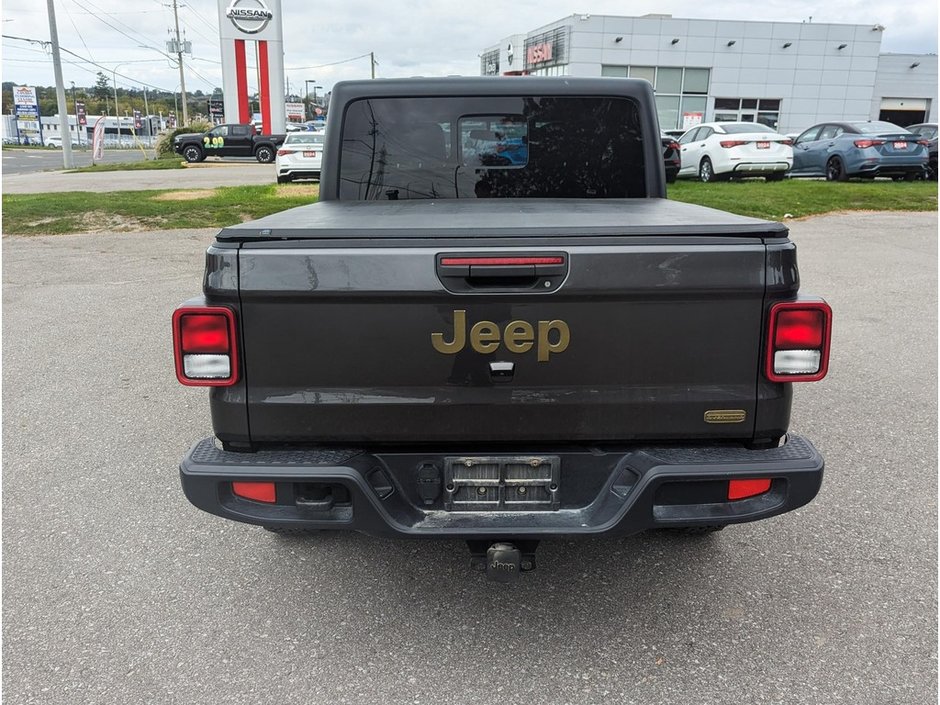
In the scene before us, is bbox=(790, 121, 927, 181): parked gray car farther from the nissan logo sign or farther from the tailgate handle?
the nissan logo sign

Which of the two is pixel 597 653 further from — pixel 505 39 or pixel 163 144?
pixel 505 39

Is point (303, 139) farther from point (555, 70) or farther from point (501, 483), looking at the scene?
point (555, 70)

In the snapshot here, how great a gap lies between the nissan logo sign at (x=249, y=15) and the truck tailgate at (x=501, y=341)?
37.7 metres

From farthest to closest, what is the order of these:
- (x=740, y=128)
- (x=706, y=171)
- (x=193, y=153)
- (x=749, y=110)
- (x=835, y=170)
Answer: (x=749, y=110), (x=193, y=153), (x=706, y=171), (x=835, y=170), (x=740, y=128)

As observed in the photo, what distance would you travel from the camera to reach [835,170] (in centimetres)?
1803

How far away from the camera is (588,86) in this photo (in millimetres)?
4039

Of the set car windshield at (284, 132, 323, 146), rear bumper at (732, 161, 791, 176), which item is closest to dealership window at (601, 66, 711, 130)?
car windshield at (284, 132, 323, 146)

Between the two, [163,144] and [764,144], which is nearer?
[764,144]

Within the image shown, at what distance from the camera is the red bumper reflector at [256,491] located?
8.14ft

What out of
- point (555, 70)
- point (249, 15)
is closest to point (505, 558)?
point (249, 15)

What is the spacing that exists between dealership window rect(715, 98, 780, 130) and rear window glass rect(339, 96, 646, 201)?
39638 millimetres

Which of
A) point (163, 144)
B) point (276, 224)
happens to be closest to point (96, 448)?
point (276, 224)

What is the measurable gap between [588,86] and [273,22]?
119 feet

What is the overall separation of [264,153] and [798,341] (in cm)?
3402
